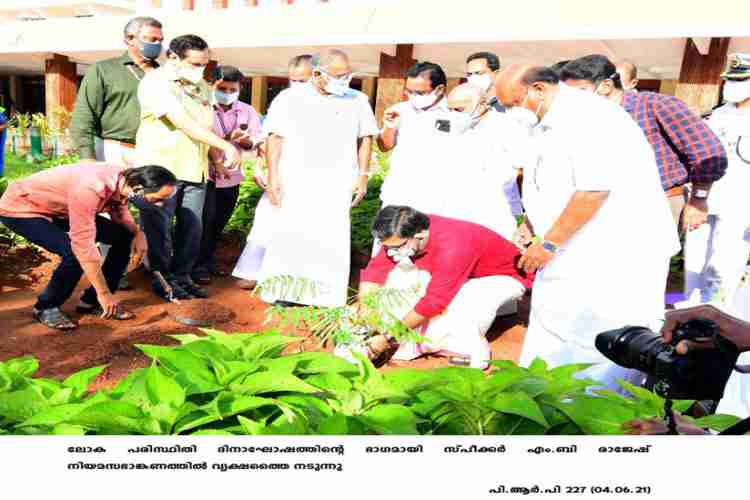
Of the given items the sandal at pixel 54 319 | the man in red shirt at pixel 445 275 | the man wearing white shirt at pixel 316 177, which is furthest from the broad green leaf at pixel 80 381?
the man wearing white shirt at pixel 316 177

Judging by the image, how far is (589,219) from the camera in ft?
7.57

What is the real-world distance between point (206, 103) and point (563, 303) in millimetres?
2348

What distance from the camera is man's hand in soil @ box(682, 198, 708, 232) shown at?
10.1 feet

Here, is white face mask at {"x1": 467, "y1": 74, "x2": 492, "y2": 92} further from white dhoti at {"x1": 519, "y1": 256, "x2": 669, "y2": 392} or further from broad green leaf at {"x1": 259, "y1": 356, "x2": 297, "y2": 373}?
broad green leaf at {"x1": 259, "y1": 356, "x2": 297, "y2": 373}

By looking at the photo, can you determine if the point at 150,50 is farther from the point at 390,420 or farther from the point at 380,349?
the point at 390,420

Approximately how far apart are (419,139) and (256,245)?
138 centimetres

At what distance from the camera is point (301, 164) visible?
3.91 meters

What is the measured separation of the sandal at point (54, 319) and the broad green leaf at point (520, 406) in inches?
103

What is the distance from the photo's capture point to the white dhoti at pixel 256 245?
442cm

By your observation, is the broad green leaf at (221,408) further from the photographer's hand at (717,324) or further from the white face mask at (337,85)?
the white face mask at (337,85)

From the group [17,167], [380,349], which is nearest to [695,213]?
[380,349]

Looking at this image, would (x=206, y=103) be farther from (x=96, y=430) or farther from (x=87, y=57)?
(x=96, y=430)

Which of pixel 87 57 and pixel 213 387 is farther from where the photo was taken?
pixel 87 57
